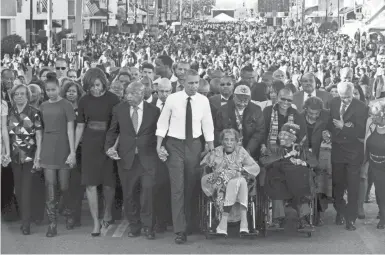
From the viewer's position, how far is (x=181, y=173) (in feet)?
33.0

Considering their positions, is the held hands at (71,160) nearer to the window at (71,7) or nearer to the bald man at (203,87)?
the bald man at (203,87)

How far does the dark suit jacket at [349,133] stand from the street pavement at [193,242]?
33.1 inches

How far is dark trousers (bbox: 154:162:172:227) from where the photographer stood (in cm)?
1044

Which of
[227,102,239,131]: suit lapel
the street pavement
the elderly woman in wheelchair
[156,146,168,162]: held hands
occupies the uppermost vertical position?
[227,102,239,131]: suit lapel

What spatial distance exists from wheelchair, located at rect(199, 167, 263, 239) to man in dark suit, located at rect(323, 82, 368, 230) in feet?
4.00

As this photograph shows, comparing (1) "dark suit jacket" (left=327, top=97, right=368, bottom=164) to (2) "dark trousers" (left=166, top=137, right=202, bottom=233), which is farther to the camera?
(1) "dark suit jacket" (left=327, top=97, right=368, bottom=164)

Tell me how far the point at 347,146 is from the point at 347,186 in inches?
A: 18.6

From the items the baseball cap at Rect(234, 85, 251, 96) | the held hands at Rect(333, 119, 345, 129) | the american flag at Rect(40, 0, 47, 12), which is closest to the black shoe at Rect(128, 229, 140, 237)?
the baseball cap at Rect(234, 85, 251, 96)

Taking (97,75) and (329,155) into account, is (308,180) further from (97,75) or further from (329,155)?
(97,75)

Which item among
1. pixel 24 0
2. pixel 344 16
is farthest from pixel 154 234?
pixel 344 16

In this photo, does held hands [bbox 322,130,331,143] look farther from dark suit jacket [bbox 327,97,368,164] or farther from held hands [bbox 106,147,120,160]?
held hands [bbox 106,147,120,160]

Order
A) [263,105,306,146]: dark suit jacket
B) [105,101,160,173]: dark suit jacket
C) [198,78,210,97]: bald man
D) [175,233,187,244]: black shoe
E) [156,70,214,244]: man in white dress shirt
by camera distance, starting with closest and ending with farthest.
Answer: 1. [175,233,187,244]: black shoe
2. [156,70,214,244]: man in white dress shirt
3. [105,101,160,173]: dark suit jacket
4. [263,105,306,146]: dark suit jacket
5. [198,78,210,97]: bald man

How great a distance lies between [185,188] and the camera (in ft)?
33.5

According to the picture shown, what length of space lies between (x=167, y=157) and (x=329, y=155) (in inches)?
84.7
